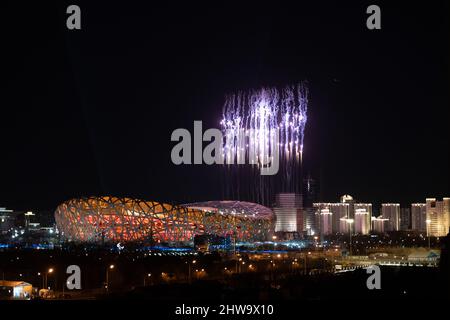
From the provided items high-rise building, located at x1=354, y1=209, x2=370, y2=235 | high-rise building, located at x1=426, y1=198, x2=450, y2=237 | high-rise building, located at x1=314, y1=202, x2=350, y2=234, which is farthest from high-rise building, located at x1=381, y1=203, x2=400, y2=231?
high-rise building, located at x1=426, y1=198, x2=450, y2=237

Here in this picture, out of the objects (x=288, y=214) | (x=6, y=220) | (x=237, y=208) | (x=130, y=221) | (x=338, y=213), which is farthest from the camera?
(x=338, y=213)

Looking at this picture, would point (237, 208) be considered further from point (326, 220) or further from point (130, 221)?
point (326, 220)

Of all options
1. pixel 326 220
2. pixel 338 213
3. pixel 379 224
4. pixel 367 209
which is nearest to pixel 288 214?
pixel 326 220

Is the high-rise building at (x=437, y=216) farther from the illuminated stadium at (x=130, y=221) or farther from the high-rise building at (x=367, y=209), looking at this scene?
the illuminated stadium at (x=130, y=221)

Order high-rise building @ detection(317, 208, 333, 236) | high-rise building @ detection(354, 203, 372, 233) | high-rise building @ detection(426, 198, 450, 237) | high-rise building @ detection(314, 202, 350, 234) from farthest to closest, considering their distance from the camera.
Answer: high-rise building @ detection(314, 202, 350, 234) → high-rise building @ detection(317, 208, 333, 236) → high-rise building @ detection(354, 203, 372, 233) → high-rise building @ detection(426, 198, 450, 237)

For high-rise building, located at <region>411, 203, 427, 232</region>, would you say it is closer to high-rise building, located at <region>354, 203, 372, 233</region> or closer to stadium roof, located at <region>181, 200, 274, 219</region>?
high-rise building, located at <region>354, 203, 372, 233</region>
